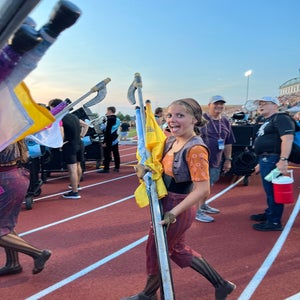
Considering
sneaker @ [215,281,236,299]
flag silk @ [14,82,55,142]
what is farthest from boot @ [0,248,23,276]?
flag silk @ [14,82,55,142]

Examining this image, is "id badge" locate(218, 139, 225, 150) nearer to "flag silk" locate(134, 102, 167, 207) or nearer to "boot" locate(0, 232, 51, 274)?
"flag silk" locate(134, 102, 167, 207)

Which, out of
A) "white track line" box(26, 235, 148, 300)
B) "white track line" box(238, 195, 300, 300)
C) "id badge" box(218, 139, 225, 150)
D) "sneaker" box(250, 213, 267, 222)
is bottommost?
"white track line" box(26, 235, 148, 300)

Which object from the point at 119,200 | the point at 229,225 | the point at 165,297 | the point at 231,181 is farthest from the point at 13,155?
the point at 231,181

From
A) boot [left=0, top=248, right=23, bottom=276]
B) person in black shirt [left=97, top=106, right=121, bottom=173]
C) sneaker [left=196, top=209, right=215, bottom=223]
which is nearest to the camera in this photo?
boot [left=0, top=248, right=23, bottom=276]

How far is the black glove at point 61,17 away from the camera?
93 cm

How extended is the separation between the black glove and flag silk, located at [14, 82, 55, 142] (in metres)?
0.21

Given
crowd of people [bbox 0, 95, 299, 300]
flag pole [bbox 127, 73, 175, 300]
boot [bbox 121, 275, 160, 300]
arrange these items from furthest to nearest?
boot [bbox 121, 275, 160, 300], crowd of people [bbox 0, 95, 299, 300], flag pole [bbox 127, 73, 175, 300]

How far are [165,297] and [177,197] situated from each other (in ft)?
A: 2.28

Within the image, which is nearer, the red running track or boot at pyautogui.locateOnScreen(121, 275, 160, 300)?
boot at pyautogui.locateOnScreen(121, 275, 160, 300)

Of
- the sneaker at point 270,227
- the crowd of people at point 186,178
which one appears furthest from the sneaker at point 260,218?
the sneaker at point 270,227

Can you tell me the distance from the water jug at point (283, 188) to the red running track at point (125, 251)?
52 centimetres

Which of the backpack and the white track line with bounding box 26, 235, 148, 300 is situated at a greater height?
the backpack

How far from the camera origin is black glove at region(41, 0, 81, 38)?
36.5 inches

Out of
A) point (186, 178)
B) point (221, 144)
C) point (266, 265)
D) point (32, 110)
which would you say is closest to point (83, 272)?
point (186, 178)
